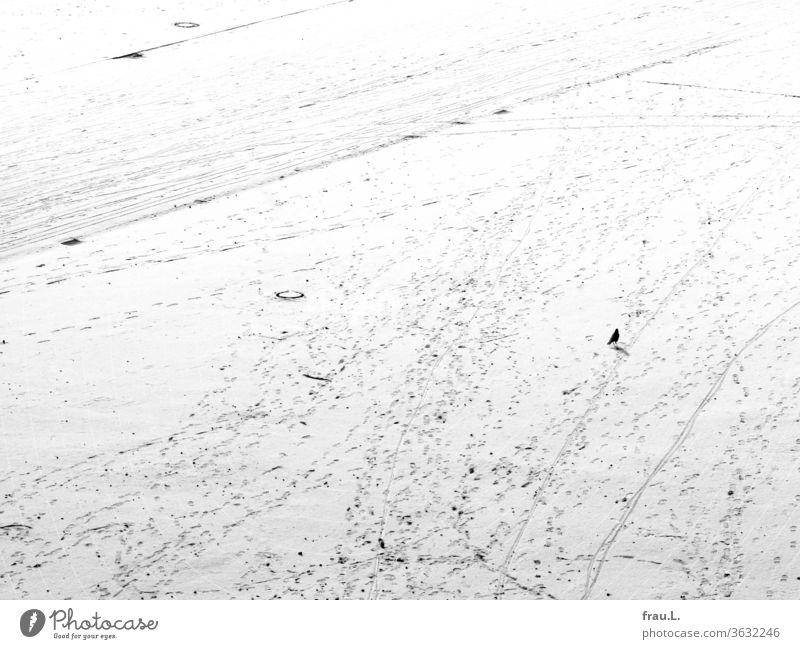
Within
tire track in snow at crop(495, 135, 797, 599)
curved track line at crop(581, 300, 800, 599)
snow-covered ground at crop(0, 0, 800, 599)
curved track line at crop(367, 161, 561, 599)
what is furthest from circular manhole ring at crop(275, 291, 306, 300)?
curved track line at crop(581, 300, 800, 599)

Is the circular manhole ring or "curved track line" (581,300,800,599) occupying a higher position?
the circular manhole ring

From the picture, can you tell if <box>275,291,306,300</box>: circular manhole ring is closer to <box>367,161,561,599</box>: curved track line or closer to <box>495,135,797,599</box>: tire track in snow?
<box>367,161,561,599</box>: curved track line

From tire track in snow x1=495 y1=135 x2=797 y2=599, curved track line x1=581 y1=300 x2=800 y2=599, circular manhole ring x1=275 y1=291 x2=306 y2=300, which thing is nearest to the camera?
curved track line x1=581 y1=300 x2=800 y2=599

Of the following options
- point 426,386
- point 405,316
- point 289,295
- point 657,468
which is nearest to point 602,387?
point 657,468

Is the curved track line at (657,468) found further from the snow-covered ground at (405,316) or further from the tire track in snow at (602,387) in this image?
the tire track in snow at (602,387)

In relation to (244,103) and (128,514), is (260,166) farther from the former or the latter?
(128,514)

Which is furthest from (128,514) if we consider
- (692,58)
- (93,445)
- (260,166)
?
(692,58)
